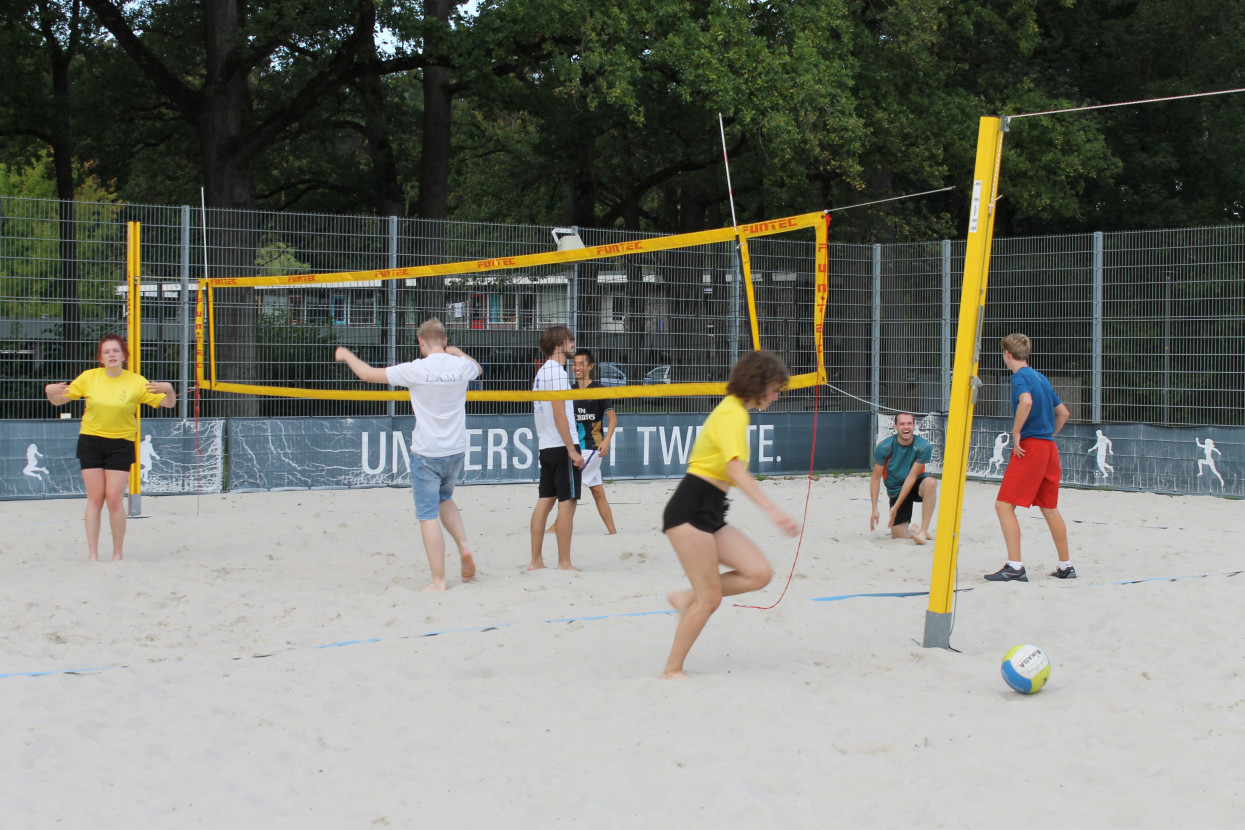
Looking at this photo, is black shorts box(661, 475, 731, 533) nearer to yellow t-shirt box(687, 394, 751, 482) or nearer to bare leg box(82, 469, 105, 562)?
yellow t-shirt box(687, 394, 751, 482)

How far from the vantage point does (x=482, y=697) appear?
14.5 feet

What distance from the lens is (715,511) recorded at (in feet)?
14.7

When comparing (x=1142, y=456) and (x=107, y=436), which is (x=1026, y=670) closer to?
(x=107, y=436)

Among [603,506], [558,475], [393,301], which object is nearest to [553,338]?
[558,475]

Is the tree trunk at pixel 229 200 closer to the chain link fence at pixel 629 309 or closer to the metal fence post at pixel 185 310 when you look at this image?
the chain link fence at pixel 629 309

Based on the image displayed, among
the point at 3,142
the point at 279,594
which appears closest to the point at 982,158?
the point at 279,594

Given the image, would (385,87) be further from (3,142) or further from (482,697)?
(482,697)

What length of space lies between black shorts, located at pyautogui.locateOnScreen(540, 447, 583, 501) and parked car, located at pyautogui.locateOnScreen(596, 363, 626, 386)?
468 centimetres

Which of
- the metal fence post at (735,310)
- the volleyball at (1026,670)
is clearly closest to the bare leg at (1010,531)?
the volleyball at (1026,670)

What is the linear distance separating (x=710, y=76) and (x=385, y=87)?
29.3 ft

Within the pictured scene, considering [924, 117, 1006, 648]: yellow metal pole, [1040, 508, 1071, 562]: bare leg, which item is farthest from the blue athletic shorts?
[1040, 508, 1071, 562]: bare leg

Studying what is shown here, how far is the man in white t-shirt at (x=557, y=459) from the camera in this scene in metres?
7.07

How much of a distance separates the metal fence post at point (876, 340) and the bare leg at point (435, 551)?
818cm

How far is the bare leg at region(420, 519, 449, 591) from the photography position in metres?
6.40
